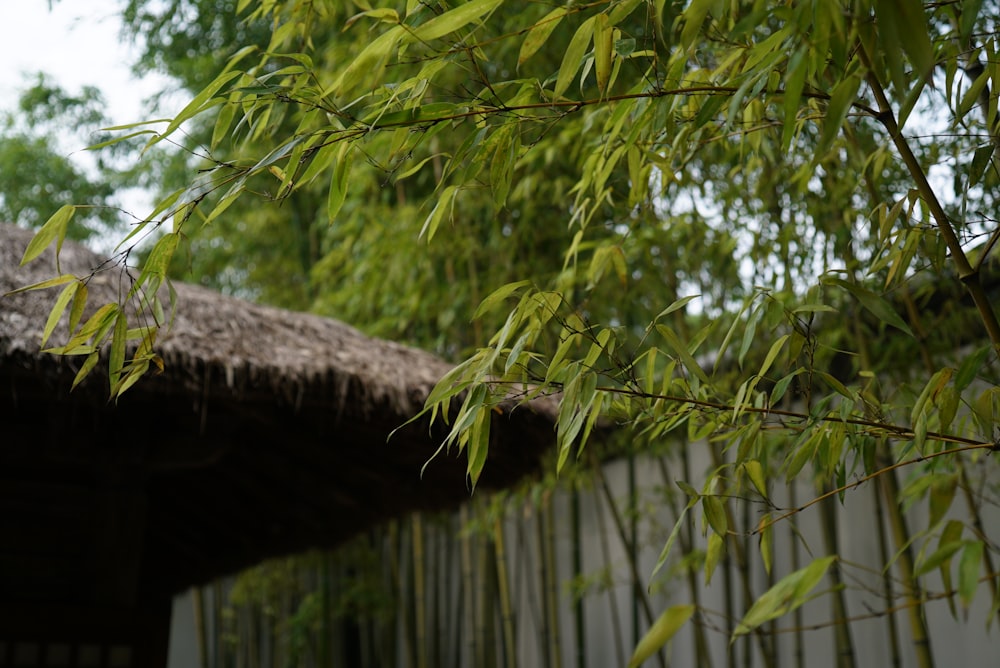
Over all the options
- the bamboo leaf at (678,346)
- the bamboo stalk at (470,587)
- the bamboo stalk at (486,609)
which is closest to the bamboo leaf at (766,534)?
the bamboo leaf at (678,346)

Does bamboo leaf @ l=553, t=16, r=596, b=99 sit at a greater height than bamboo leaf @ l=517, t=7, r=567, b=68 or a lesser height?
lesser

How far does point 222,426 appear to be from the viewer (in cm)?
291

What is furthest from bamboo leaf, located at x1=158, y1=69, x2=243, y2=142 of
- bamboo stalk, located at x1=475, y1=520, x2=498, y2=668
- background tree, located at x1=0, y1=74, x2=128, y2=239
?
background tree, located at x1=0, y1=74, x2=128, y2=239

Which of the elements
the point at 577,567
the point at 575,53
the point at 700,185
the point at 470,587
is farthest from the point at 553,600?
the point at 575,53

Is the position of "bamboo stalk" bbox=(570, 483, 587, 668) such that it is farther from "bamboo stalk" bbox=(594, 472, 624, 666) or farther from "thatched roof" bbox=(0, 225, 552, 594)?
"thatched roof" bbox=(0, 225, 552, 594)

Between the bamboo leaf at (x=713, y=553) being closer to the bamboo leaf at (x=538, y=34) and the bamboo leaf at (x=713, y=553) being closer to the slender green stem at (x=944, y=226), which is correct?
the slender green stem at (x=944, y=226)

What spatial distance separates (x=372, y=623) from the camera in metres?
5.91

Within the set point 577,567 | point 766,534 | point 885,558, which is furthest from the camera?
point 577,567

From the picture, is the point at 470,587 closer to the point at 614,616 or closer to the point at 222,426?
the point at 614,616

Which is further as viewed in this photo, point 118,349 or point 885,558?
point 885,558

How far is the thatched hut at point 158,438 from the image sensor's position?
2.53m

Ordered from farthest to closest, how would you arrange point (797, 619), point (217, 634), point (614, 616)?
point (217, 634) → point (614, 616) → point (797, 619)

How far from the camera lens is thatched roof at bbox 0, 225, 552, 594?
2.50 metres

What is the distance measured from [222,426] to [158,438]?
11.4 inches
